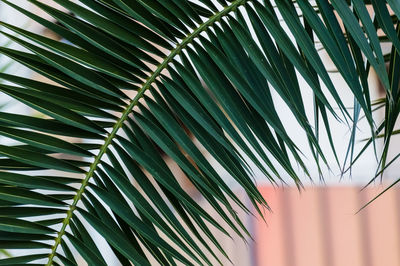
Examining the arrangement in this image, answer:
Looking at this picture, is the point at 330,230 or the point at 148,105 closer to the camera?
the point at 148,105

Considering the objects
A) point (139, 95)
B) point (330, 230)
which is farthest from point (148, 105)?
point (330, 230)

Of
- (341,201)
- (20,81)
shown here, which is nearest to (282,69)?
(20,81)

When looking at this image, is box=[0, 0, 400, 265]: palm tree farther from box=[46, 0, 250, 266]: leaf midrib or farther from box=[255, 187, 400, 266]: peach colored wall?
box=[255, 187, 400, 266]: peach colored wall

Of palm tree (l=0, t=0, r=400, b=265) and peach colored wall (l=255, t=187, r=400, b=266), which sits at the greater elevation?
peach colored wall (l=255, t=187, r=400, b=266)

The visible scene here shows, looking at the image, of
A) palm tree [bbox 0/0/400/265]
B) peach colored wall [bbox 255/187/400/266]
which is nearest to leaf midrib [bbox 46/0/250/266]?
palm tree [bbox 0/0/400/265]

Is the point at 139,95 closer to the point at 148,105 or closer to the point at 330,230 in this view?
the point at 148,105

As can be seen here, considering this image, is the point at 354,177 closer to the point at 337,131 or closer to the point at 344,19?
the point at 337,131

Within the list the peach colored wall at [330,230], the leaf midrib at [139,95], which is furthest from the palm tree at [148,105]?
the peach colored wall at [330,230]

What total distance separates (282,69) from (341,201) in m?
2.18

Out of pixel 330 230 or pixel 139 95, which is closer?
pixel 139 95

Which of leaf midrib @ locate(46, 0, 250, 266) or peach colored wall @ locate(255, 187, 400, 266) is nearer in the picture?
leaf midrib @ locate(46, 0, 250, 266)

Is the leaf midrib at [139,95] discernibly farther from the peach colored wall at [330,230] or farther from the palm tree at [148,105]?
the peach colored wall at [330,230]

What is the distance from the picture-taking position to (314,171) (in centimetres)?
239

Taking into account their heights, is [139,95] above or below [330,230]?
below
